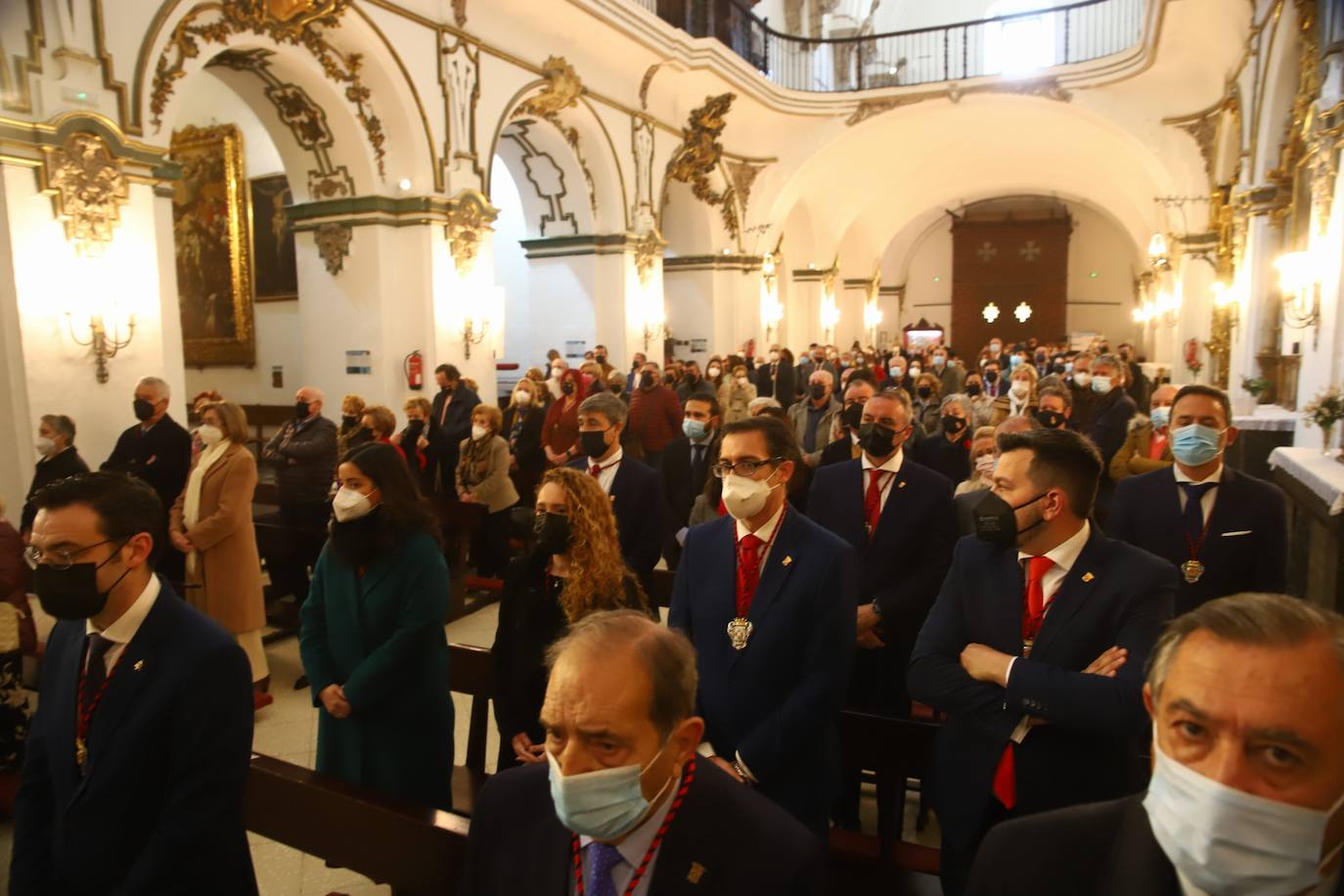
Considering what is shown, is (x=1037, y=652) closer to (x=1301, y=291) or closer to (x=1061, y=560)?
(x=1061, y=560)

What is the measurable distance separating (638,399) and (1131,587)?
254 inches

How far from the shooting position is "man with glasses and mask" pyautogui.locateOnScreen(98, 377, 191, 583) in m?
5.92

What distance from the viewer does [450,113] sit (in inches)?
416

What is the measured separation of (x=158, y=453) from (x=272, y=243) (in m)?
6.90

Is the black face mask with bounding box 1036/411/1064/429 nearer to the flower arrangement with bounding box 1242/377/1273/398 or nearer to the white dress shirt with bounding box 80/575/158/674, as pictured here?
the flower arrangement with bounding box 1242/377/1273/398

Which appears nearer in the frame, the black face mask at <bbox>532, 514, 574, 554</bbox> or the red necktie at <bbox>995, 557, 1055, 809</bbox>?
the red necktie at <bbox>995, 557, 1055, 809</bbox>

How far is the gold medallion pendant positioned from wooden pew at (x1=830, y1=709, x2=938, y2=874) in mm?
422

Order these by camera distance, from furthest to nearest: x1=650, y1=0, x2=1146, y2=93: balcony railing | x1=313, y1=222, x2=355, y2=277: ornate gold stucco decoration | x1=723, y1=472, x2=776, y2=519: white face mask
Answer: x1=650, y1=0, x2=1146, y2=93: balcony railing → x1=313, y1=222, x2=355, y2=277: ornate gold stucco decoration → x1=723, y1=472, x2=776, y2=519: white face mask

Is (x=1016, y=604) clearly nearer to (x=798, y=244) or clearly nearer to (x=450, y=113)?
(x=450, y=113)

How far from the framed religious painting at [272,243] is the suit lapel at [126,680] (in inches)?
415

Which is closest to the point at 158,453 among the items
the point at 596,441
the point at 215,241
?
the point at 596,441

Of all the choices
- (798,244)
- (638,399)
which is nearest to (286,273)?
(638,399)

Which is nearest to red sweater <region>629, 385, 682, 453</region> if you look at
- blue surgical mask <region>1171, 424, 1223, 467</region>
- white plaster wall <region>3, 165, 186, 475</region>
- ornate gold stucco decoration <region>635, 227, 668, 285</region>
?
white plaster wall <region>3, 165, 186, 475</region>

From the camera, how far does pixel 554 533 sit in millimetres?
2918
